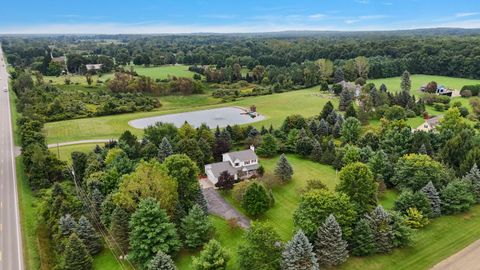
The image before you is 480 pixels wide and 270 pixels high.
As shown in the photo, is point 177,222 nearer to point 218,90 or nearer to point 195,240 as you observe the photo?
point 195,240

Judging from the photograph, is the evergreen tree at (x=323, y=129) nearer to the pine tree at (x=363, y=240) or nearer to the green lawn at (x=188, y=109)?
the green lawn at (x=188, y=109)

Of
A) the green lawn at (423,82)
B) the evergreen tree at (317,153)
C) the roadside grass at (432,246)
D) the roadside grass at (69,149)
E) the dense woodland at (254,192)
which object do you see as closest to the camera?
the dense woodland at (254,192)

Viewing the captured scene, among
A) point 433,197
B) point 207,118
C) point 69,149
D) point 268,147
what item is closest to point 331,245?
point 433,197

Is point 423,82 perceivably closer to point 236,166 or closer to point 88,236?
point 236,166

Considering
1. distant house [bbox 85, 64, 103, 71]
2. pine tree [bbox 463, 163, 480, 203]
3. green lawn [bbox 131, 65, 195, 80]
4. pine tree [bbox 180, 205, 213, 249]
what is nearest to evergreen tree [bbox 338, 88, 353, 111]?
pine tree [bbox 463, 163, 480, 203]

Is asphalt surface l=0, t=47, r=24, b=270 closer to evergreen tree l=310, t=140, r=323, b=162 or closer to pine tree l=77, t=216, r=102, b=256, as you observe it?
pine tree l=77, t=216, r=102, b=256

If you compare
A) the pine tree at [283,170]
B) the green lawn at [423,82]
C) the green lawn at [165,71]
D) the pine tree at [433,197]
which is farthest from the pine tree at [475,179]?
the green lawn at [165,71]

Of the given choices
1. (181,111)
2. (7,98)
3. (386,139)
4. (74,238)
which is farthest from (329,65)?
(74,238)
